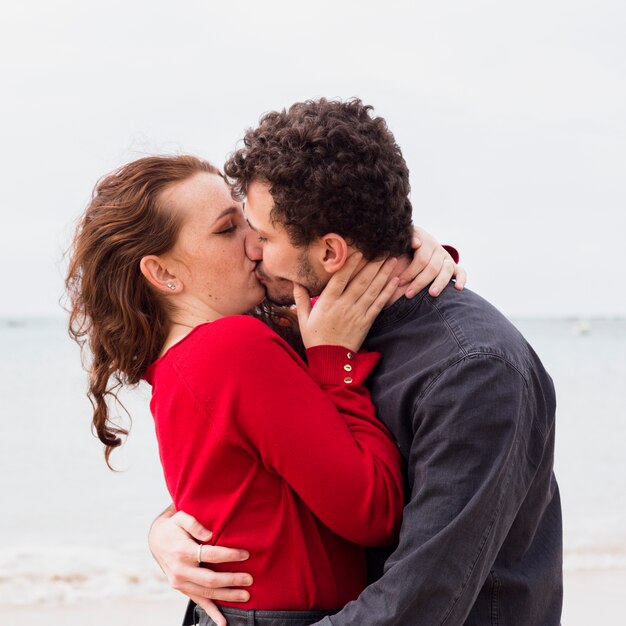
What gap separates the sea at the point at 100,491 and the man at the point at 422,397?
77 centimetres

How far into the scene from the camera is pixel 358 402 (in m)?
1.86

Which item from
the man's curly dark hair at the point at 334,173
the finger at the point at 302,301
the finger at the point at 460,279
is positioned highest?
the man's curly dark hair at the point at 334,173

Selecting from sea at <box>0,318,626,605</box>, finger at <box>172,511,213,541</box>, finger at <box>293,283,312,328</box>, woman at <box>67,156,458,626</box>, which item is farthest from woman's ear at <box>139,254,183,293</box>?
finger at <box>172,511,213,541</box>

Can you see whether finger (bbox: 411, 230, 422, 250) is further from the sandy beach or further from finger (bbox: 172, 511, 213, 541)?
the sandy beach

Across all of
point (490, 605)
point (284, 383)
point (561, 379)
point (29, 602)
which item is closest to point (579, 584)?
point (29, 602)

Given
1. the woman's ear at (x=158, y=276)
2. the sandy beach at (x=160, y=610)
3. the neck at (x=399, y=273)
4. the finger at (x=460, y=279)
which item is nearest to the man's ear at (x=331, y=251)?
the neck at (x=399, y=273)

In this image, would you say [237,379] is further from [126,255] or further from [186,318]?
[126,255]

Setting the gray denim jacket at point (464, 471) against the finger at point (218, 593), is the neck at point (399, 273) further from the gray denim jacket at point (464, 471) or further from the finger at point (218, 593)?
the finger at point (218, 593)

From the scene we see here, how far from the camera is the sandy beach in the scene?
5.23 meters

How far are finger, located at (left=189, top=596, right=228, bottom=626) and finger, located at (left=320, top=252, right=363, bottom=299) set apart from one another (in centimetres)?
75

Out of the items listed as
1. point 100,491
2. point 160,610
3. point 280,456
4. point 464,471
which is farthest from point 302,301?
point 100,491

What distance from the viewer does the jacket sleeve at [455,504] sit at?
168 cm

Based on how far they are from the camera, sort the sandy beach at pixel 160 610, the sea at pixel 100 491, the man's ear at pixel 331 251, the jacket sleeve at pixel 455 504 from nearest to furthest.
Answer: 1. the jacket sleeve at pixel 455 504
2. the man's ear at pixel 331 251
3. the sandy beach at pixel 160 610
4. the sea at pixel 100 491

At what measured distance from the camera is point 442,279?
1.96 metres
